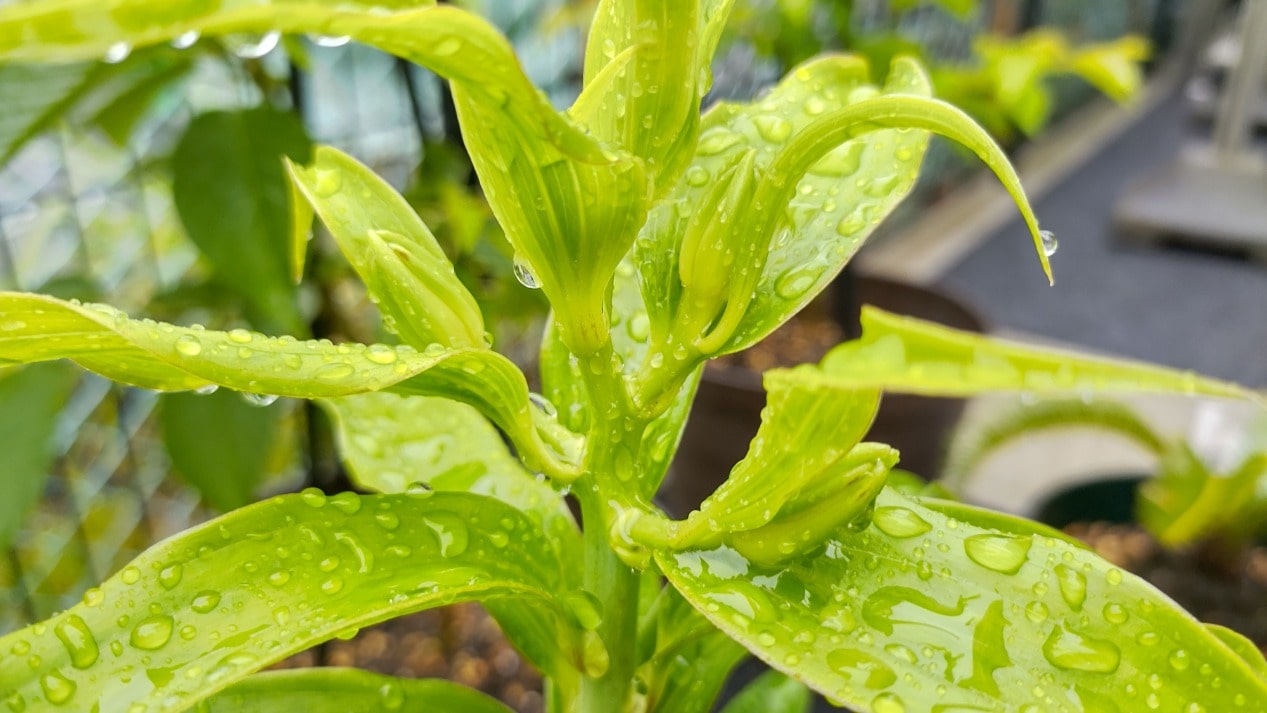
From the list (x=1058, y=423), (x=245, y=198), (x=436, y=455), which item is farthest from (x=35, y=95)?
(x=1058, y=423)

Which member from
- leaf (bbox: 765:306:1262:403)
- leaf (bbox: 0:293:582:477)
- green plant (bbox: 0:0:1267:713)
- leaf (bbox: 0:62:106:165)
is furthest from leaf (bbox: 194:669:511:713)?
leaf (bbox: 0:62:106:165)

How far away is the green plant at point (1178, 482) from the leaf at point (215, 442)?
2.19 feet

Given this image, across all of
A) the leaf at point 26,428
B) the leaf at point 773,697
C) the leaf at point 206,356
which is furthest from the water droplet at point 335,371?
the leaf at point 26,428

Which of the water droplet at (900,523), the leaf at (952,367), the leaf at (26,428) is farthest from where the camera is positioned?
the leaf at (26,428)

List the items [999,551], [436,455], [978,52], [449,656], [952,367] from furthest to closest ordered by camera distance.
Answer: [978,52], [449,656], [436,455], [999,551], [952,367]

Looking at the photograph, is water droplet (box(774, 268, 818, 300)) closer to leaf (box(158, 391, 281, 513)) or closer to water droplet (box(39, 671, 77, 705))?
water droplet (box(39, 671, 77, 705))

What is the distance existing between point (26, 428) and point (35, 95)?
0.59ft

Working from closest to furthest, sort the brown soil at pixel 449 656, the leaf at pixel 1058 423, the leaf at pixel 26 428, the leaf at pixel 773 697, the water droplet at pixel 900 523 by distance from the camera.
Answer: the water droplet at pixel 900 523 < the leaf at pixel 773 697 < the leaf at pixel 26 428 < the brown soil at pixel 449 656 < the leaf at pixel 1058 423

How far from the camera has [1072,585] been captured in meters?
0.22

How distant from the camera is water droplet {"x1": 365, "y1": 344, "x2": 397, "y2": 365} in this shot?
203 millimetres

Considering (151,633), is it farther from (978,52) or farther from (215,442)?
(978,52)

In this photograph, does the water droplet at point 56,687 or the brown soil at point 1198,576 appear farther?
the brown soil at point 1198,576

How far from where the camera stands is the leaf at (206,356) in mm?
184

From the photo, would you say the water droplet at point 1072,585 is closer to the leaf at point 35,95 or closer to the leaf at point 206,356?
the leaf at point 206,356
